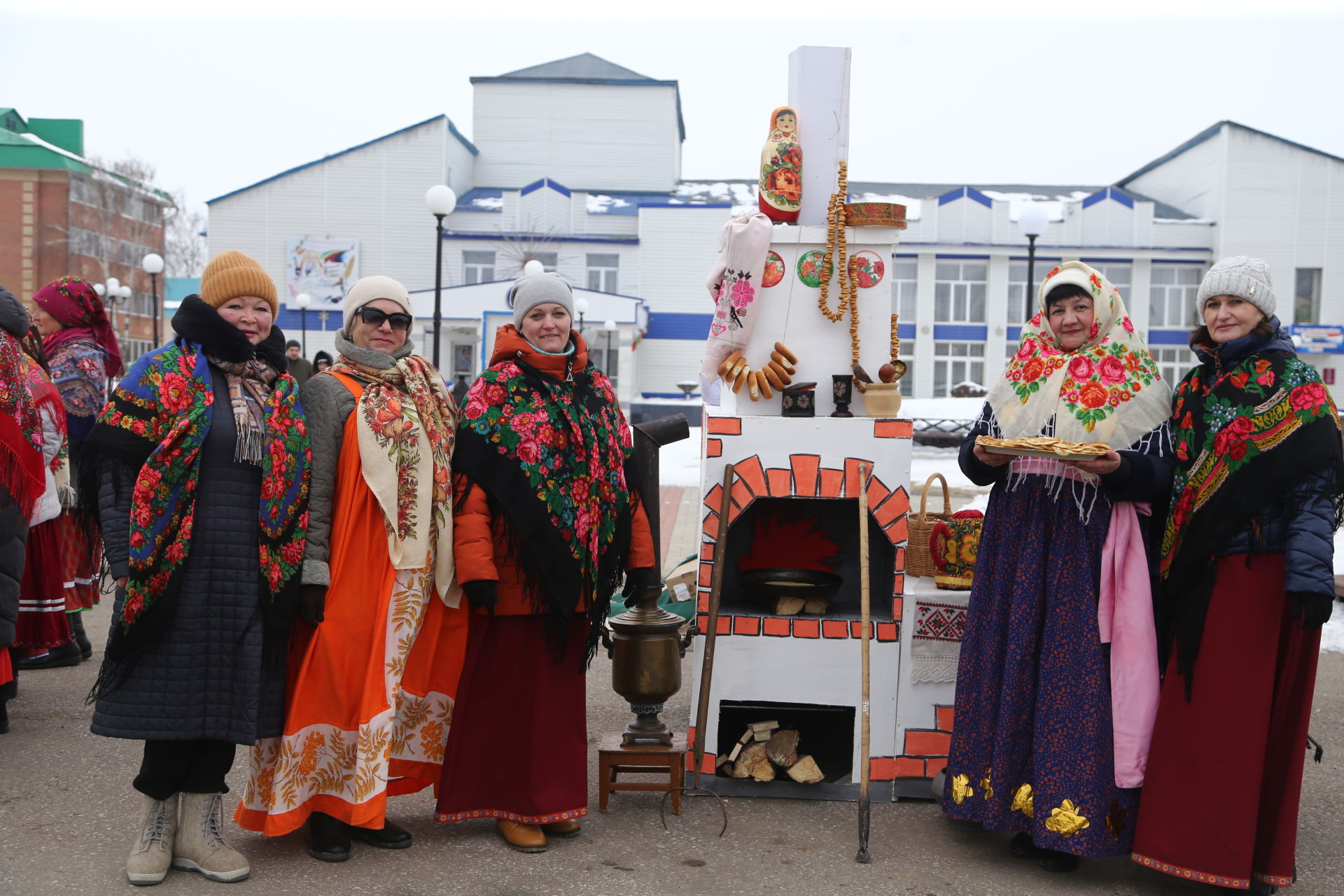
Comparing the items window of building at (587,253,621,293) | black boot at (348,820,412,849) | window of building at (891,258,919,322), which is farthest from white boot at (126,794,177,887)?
window of building at (891,258,919,322)

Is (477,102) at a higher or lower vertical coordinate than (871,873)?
higher

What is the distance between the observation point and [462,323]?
30.5m

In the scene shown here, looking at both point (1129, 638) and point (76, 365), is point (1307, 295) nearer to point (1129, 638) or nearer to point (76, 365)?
point (1129, 638)

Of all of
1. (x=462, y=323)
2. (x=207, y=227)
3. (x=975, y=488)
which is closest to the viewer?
(x=975, y=488)

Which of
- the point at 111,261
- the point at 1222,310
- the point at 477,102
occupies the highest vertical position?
the point at 477,102

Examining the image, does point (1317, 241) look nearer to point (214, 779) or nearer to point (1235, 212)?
point (1235, 212)

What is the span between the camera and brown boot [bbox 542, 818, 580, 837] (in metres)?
3.65

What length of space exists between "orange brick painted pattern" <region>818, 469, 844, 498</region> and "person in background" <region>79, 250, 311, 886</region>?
6.23 feet

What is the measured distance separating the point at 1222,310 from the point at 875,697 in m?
1.80

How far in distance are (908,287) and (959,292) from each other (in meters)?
1.56

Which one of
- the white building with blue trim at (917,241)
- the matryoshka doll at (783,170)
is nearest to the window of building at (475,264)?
the white building with blue trim at (917,241)

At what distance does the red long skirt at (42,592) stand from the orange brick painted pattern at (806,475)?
3548 millimetres

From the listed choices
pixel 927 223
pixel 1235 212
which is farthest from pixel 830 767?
pixel 1235 212

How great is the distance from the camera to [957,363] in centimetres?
3378
